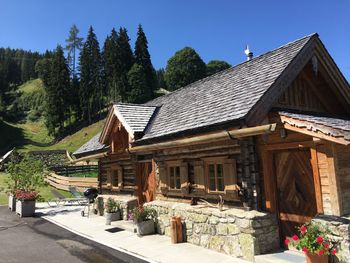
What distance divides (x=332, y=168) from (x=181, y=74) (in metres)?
66.8

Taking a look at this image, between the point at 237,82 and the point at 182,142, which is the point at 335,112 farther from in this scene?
the point at 182,142

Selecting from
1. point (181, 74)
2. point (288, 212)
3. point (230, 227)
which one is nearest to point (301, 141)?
point (288, 212)

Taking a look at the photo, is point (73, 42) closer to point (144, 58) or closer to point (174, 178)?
point (144, 58)

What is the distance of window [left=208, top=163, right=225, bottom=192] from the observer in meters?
10.1

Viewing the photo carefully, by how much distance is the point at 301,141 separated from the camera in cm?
841

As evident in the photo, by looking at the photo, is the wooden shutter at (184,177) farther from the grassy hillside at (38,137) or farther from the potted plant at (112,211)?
the grassy hillside at (38,137)

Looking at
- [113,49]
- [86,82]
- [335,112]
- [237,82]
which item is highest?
[113,49]

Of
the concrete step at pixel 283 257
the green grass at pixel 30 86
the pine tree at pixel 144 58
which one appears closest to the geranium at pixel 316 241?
the concrete step at pixel 283 257

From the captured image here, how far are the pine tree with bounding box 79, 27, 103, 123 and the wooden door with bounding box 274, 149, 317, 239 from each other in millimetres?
64934

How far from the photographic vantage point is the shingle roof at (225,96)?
970 centimetres

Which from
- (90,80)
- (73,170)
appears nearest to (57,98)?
(90,80)

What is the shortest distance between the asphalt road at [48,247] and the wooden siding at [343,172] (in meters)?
5.26

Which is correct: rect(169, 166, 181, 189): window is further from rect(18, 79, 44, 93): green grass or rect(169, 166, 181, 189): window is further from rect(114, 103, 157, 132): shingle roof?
rect(18, 79, 44, 93): green grass

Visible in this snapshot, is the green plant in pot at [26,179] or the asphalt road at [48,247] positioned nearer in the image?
the asphalt road at [48,247]
